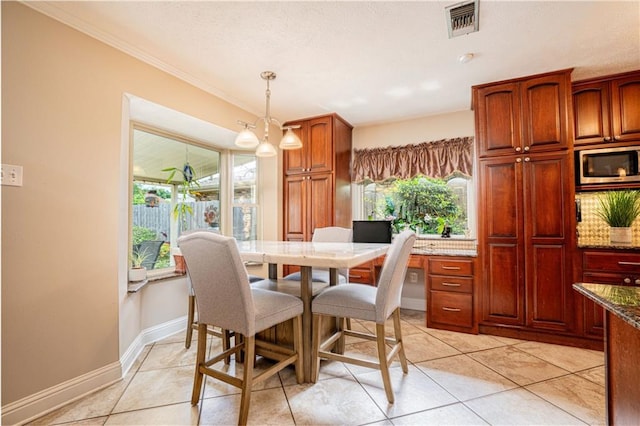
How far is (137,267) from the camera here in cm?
260

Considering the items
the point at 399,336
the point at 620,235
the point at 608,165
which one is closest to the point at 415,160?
the point at 608,165

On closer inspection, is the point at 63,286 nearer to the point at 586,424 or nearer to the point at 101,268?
the point at 101,268

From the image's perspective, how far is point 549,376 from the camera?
2029 millimetres

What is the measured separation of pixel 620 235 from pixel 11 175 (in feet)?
14.6

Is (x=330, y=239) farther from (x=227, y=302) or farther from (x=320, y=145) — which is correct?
(x=227, y=302)

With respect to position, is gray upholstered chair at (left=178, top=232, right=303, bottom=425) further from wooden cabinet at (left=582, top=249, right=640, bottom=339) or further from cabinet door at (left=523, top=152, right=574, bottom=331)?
wooden cabinet at (left=582, top=249, right=640, bottom=339)

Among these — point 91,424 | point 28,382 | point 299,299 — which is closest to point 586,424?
point 299,299

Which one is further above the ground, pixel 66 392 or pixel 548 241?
pixel 548 241

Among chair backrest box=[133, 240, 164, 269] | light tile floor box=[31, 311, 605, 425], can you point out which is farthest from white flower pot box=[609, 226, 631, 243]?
chair backrest box=[133, 240, 164, 269]

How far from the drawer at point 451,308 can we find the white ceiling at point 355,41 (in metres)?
2.09

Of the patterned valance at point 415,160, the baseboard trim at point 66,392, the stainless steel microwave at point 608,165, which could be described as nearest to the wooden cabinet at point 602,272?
the stainless steel microwave at point 608,165

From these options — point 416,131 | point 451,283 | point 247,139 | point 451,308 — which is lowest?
point 451,308

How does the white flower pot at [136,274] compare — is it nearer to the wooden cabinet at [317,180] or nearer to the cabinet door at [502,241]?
the wooden cabinet at [317,180]

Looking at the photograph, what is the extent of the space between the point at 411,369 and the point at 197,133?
118 inches
